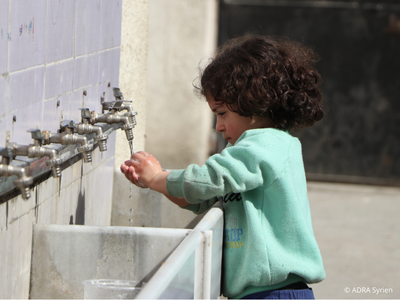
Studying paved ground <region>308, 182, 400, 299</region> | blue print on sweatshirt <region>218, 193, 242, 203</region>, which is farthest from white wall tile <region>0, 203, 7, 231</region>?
paved ground <region>308, 182, 400, 299</region>

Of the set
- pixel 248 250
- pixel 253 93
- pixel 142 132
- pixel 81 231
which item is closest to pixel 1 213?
pixel 81 231

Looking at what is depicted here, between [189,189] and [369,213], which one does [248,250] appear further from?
[369,213]

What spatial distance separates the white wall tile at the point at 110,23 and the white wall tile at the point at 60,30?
0.99ft

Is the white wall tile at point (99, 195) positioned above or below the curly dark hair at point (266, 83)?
below

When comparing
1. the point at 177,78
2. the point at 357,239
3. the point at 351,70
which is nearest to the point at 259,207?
the point at 357,239

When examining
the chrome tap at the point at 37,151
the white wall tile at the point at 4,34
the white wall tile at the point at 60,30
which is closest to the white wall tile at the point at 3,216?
the chrome tap at the point at 37,151

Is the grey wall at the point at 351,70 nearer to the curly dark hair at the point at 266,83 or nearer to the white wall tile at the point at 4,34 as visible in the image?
the curly dark hair at the point at 266,83

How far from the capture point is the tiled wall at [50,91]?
118 cm

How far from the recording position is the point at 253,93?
1572 mm

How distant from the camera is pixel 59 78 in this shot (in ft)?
4.76

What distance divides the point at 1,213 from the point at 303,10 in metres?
4.63

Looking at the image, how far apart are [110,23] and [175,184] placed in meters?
0.74

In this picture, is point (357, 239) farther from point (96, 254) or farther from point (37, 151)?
point (37, 151)

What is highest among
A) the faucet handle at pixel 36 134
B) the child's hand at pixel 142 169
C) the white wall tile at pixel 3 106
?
the white wall tile at pixel 3 106
